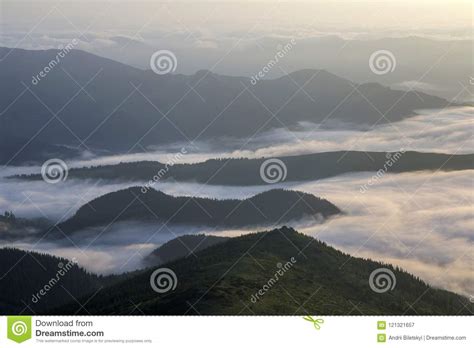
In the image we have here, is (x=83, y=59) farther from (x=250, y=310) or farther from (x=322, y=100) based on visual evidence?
(x=250, y=310)

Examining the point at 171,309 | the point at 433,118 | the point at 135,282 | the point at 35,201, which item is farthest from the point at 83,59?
the point at 171,309

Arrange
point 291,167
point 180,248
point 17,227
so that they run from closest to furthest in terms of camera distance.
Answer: point 180,248
point 17,227
point 291,167

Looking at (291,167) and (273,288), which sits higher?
(291,167)

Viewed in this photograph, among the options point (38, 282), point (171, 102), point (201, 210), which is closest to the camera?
point (38, 282)
